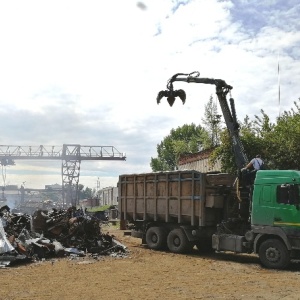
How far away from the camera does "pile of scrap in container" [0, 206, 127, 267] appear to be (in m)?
13.6

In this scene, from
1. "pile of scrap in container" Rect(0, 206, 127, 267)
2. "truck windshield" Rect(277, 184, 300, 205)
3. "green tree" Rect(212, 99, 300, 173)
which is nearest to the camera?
"truck windshield" Rect(277, 184, 300, 205)

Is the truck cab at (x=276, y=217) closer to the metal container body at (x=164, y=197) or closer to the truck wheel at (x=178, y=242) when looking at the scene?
the metal container body at (x=164, y=197)

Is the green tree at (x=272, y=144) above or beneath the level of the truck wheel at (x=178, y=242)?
above

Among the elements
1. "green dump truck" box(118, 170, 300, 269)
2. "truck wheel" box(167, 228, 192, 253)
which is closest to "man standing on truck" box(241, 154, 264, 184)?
"green dump truck" box(118, 170, 300, 269)

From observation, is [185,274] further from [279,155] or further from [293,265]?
[279,155]

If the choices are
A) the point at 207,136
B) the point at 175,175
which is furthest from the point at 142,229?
the point at 207,136

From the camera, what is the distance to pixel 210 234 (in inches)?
579

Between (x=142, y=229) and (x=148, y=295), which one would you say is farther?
(x=142, y=229)

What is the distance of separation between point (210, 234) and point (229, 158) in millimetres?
9611

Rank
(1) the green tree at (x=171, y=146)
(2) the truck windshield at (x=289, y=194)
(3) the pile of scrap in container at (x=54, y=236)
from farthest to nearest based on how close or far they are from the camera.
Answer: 1. (1) the green tree at (x=171, y=146)
2. (3) the pile of scrap in container at (x=54, y=236)
3. (2) the truck windshield at (x=289, y=194)

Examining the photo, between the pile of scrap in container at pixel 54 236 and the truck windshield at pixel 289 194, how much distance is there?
5747 millimetres

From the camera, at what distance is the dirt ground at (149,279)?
8570 millimetres

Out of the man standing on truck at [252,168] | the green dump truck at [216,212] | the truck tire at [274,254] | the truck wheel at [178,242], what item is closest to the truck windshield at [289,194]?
the green dump truck at [216,212]

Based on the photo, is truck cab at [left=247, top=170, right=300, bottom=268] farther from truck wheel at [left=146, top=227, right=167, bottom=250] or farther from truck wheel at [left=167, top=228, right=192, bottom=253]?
truck wheel at [left=146, top=227, right=167, bottom=250]
